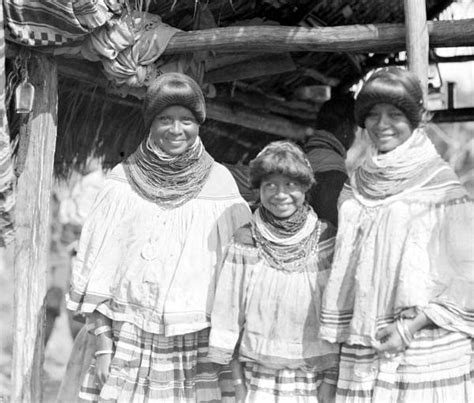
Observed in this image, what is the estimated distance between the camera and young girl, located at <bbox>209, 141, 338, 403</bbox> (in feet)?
12.1

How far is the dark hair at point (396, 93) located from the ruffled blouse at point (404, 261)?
242 mm

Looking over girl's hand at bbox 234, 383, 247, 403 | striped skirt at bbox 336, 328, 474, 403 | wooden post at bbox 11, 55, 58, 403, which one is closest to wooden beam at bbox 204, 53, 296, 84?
wooden post at bbox 11, 55, 58, 403

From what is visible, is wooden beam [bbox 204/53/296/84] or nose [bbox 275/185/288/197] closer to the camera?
nose [bbox 275/185/288/197]

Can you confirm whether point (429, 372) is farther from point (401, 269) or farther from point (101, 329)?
point (101, 329)

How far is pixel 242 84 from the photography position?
6.88 m

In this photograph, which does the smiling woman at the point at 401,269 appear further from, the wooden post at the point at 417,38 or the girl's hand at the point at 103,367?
the girl's hand at the point at 103,367

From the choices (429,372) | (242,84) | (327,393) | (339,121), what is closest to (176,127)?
(327,393)

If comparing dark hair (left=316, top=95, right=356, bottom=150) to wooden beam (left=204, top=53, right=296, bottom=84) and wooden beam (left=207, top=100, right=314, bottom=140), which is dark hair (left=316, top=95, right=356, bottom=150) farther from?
wooden beam (left=207, top=100, right=314, bottom=140)

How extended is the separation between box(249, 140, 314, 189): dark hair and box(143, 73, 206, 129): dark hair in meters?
0.42

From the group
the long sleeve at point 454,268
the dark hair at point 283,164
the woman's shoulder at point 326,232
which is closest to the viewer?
the long sleeve at point 454,268

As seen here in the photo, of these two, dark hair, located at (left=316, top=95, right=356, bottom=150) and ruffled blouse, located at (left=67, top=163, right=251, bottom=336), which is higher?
dark hair, located at (left=316, top=95, right=356, bottom=150)

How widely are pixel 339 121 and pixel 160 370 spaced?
2.39 metres

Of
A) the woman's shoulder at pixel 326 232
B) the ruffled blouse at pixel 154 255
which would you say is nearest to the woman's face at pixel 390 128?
the woman's shoulder at pixel 326 232

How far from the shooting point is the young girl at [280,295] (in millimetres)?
3699
